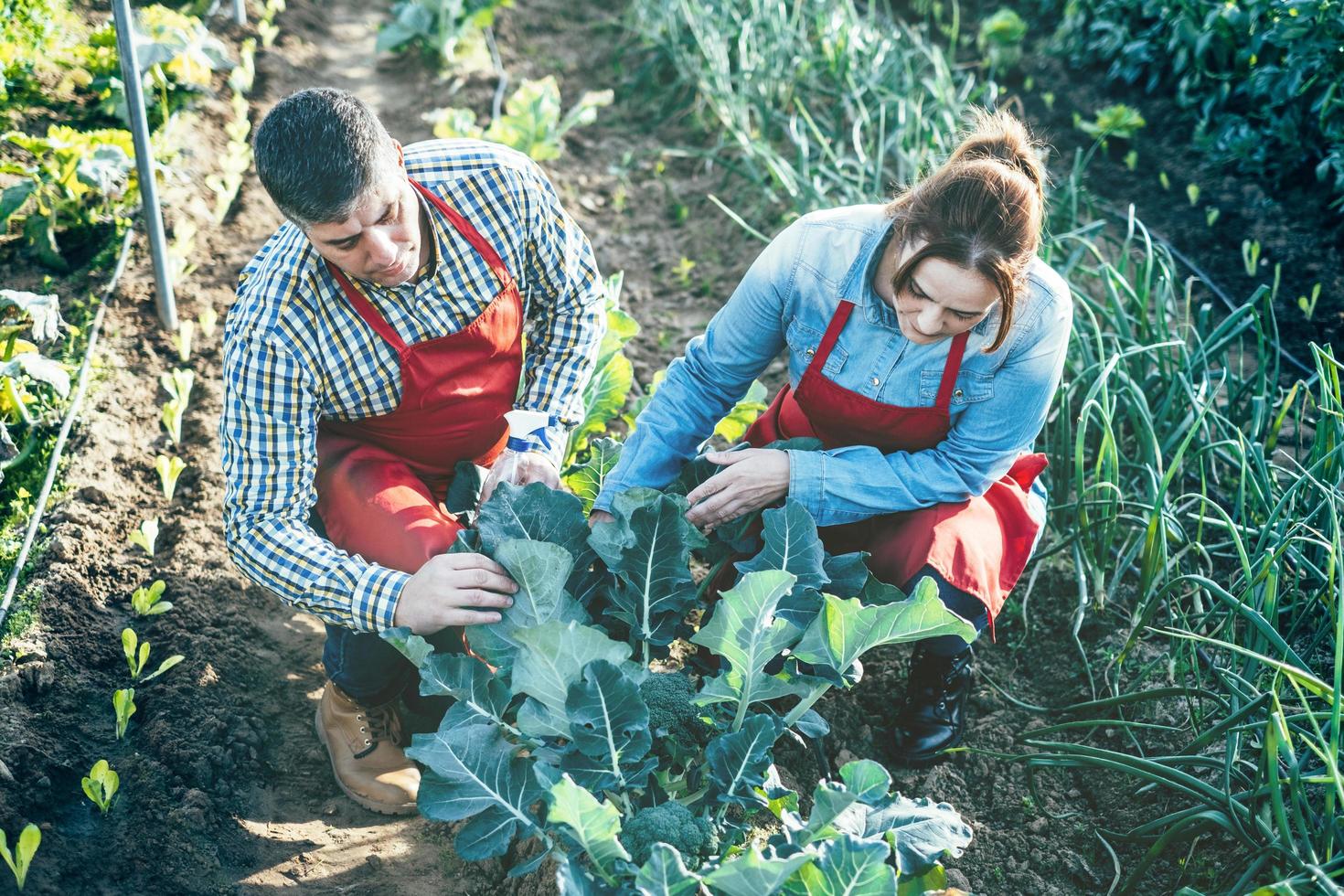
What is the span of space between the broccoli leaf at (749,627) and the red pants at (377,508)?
566mm

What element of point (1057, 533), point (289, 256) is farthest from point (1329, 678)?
point (289, 256)

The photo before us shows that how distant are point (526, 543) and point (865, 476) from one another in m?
0.63

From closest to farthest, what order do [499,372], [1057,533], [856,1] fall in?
[499,372]
[1057,533]
[856,1]

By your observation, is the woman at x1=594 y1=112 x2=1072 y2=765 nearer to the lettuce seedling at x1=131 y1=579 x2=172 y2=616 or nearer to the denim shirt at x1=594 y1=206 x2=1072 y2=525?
the denim shirt at x1=594 y1=206 x2=1072 y2=525

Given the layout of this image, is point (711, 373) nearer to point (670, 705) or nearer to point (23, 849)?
point (670, 705)

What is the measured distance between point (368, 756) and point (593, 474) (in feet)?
2.20

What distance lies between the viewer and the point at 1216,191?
383 cm

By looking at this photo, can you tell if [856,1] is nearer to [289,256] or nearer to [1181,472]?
[1181,472]

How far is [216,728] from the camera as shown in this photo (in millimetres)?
1935

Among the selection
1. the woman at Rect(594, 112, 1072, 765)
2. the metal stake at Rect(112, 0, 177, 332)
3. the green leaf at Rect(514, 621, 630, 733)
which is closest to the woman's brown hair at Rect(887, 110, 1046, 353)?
the woman at Rect(594, 112, 1072, 765)

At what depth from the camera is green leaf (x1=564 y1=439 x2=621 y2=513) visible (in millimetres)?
2109

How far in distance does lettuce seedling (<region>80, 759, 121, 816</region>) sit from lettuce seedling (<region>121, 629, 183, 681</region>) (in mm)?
244

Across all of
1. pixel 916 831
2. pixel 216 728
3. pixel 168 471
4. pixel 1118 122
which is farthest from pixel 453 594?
pixel 1118 122

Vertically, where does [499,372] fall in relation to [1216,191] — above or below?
above
